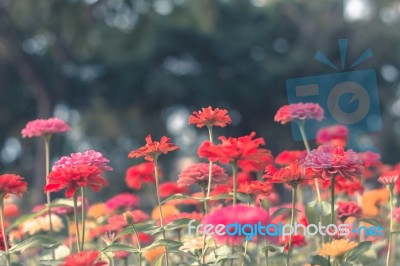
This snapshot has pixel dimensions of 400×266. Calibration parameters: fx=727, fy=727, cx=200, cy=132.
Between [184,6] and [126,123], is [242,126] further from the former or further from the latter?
[184,6]

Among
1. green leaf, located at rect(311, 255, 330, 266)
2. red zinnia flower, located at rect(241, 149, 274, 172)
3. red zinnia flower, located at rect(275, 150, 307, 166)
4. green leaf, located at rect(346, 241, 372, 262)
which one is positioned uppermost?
red zinnia flower, located at rect(241, 149, 274, 172)

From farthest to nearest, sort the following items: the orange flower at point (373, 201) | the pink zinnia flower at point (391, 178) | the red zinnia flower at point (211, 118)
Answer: the orange flower at point (373, 201)
the pink zinnia flower at point (391, 178)
the red zinnia flower at point (211, 118)

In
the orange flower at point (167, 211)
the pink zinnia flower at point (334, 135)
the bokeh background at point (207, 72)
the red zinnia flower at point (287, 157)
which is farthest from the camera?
the bokeh background at point (207, 72)

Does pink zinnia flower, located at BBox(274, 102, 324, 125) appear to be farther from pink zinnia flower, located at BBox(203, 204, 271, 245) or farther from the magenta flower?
pink zinnia flower, located at BBox(203, 204, 271, 245)

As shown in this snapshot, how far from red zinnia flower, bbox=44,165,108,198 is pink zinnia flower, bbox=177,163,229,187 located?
1.03 ft

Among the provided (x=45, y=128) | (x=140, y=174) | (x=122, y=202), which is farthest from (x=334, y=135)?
(x=45, y=128)

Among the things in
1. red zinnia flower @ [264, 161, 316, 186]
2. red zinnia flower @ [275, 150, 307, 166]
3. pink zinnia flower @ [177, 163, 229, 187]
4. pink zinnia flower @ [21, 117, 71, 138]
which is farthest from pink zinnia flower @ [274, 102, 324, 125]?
pink zinnia flower @ [21, 117, 71, 138]

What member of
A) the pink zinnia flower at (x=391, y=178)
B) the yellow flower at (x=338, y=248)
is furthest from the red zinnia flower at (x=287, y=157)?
the yellow flower at (x=338, y=248)

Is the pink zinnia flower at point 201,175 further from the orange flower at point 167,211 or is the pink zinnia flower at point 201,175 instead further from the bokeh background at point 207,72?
the bokeh background at point 207,72

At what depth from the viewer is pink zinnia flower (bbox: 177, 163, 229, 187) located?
1.61 m

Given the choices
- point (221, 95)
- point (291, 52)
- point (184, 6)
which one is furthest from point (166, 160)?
point (184, 6)

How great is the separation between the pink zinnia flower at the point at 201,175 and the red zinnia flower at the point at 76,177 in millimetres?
314

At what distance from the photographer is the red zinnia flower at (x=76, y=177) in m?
1.32

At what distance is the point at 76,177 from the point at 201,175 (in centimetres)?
39
